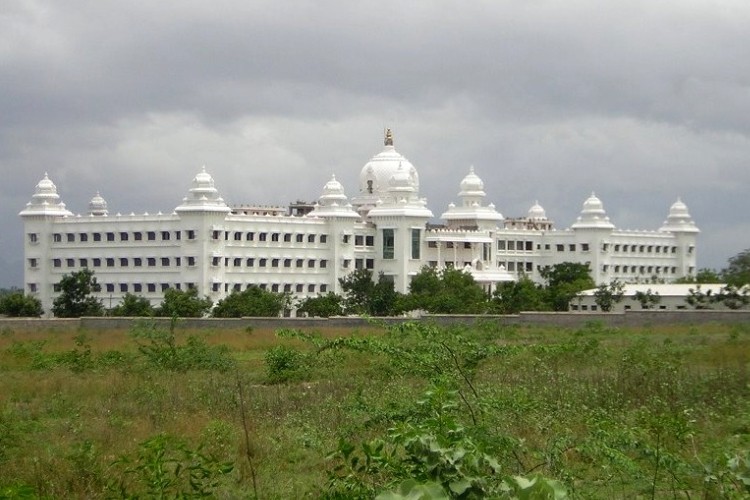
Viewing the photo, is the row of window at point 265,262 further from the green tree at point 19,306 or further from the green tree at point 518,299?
the green tree at point 518,299

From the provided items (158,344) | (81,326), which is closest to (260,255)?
(81,326)

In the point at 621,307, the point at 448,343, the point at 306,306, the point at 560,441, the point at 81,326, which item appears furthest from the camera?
the point at 621,307

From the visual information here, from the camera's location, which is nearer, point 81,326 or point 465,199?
point 81,326

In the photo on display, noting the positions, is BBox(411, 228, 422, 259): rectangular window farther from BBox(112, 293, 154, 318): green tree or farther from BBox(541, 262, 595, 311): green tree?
BBox(112, 293, 154, 318): green tree

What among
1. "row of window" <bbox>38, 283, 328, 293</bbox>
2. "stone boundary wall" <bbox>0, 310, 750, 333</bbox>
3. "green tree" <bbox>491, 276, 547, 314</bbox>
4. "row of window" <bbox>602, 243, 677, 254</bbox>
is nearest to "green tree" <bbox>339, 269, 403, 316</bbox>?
"row of window" <bbox>38, 283, 328, 293</bbox>

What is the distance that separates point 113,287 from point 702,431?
293 ft

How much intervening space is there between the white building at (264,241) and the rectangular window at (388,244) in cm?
10

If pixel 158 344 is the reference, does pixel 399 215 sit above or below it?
above

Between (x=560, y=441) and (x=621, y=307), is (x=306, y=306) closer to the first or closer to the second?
(x=621, y=307)

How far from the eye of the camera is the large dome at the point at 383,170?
11850cm

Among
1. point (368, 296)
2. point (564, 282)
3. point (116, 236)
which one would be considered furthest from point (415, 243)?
point (116, 236)

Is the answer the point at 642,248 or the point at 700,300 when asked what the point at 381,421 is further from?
the point at 642,248

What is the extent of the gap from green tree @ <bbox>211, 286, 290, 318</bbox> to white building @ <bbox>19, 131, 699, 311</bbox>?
52.8 feet

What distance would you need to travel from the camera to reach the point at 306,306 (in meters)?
86.7
